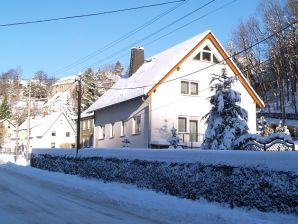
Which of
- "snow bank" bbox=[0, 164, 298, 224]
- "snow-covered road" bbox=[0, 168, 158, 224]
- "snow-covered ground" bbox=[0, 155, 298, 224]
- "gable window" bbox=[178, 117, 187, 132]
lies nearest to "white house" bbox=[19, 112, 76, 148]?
"gable window" bbox=[178, 117, 187, 132]

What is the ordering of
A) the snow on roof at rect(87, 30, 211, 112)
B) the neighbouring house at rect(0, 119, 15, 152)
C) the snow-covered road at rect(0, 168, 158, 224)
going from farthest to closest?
the neighbouring house at rect(0, 119, 15, 152) < the snow on roof at rect(87, 30, 211, 112) < the snow-covered road at rect(0, 168, 158, 224)

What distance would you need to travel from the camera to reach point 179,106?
1225 inches

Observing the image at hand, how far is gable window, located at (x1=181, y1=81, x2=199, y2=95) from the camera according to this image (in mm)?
31812

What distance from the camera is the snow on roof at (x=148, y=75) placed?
30.2 m

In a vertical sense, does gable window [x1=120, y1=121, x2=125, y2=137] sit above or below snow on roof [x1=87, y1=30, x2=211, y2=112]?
below

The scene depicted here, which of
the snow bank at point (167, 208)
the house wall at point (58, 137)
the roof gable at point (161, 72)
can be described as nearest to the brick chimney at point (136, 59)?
the roof gable at point (161, 72)

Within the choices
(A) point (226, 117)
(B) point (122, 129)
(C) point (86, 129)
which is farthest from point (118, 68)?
(A) point (226, 117)

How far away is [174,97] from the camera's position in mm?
31000

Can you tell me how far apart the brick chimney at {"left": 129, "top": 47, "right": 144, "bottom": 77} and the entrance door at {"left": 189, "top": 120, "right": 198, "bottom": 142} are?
32.4 feet

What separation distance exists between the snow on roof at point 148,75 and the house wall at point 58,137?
145 ft

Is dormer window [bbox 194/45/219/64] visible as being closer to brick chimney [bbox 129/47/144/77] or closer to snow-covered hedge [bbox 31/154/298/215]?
brick chimney [bbox 129/47/144/77]

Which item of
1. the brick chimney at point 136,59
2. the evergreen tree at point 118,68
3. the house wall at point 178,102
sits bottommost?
the house wall at point 178,102

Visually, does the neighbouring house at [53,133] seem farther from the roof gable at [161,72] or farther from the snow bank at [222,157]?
the snow bank at [222,157]

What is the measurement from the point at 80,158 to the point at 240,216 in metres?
13.4
